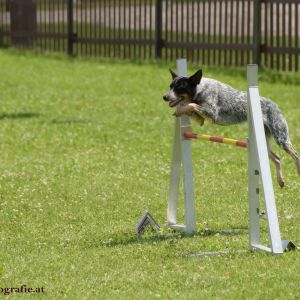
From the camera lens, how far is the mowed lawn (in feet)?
22.9

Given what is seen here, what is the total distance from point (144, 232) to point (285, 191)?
2.23 meters

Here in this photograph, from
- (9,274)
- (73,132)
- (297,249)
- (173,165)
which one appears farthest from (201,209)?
(73,132)

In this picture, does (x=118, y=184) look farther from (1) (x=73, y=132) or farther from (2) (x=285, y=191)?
(1) (x=73, y=132)

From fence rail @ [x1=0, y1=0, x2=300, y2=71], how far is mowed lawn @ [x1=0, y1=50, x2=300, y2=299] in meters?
0.96

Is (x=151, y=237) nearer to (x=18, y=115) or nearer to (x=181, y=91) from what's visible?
(x=181, y=91)

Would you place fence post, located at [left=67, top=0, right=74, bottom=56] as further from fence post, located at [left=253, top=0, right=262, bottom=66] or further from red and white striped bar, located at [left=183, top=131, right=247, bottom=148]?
red and white striped bar, located at [left=183, top=131, right=247, bottom=148]

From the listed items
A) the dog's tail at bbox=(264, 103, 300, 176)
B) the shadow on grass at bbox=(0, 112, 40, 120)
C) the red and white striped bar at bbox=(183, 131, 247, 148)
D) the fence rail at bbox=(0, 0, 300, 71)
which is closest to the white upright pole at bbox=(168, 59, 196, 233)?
the red and white striped bar at bbox=(183, 131, 247, 148)

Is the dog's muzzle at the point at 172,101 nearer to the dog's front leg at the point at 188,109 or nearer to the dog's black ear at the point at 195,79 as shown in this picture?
the dog's front leg at the point at 188,109

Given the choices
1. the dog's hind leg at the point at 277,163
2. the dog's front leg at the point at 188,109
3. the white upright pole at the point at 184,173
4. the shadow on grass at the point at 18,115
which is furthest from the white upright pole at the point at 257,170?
the shadow on grass at the point at 18,115

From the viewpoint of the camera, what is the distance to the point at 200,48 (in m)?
22.1

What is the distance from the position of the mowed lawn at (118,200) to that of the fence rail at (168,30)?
3.15 ft

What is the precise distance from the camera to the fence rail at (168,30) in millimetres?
20688

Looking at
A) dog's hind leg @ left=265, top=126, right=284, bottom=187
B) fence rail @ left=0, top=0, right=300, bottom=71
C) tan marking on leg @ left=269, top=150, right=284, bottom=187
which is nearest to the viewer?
dog's hind leg @ left=265, top=126, right=284, bottom=187

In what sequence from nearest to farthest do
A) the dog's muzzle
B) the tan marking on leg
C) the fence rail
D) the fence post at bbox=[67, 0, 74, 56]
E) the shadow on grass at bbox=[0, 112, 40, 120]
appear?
1. the dog's muzzle
2. the tan marking on leg
3. the shadow on grass at bbox=[0, 112, 40, 120]
4. the fence rail
5. the fence post at bbox=[67, 0, 74, 56]
